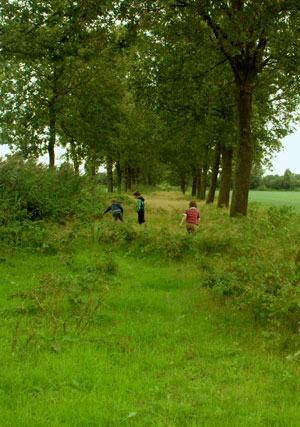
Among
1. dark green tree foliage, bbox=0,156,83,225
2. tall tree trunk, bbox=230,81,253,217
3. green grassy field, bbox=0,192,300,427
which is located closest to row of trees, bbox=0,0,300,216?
tall tree trunk, bbox=230,81,253,217

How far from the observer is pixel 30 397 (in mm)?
3635

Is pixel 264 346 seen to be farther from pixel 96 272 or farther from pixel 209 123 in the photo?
pixel 209 123

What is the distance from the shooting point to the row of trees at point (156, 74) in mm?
12297

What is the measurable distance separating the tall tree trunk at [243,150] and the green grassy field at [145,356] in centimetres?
790

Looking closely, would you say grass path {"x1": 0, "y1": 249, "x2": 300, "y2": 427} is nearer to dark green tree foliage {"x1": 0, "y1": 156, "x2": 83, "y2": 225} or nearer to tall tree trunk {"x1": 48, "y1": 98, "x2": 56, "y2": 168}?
dark green tree foliage {"x1": 0, "y1": 156, "x2": 83, "y2": 225}

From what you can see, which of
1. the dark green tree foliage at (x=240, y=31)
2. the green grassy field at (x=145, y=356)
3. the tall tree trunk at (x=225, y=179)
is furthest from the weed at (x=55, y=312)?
the tall tree trunk at (x=225, y=179)

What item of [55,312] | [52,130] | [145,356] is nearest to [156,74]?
[52,130]

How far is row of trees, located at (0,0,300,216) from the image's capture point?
12.3 m

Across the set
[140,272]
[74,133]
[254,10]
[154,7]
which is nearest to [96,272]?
[140,272]

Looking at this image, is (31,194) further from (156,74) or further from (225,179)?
(225,179)

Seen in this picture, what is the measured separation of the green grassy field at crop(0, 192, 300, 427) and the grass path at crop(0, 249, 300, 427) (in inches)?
0.5

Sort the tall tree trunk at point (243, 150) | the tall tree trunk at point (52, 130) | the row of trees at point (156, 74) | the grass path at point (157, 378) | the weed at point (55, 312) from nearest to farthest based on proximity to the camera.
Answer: the grass path at point (157, 378) → the weed at point (55, 312) → the row of trees at point (156, 74) → the tall tree trunk at point (243, 150) → the tall tree trunk at point (52, 130)

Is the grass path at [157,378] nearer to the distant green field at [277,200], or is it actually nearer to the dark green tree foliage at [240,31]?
the dark green tree foliage at [240,31]

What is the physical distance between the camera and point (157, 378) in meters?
4.10
